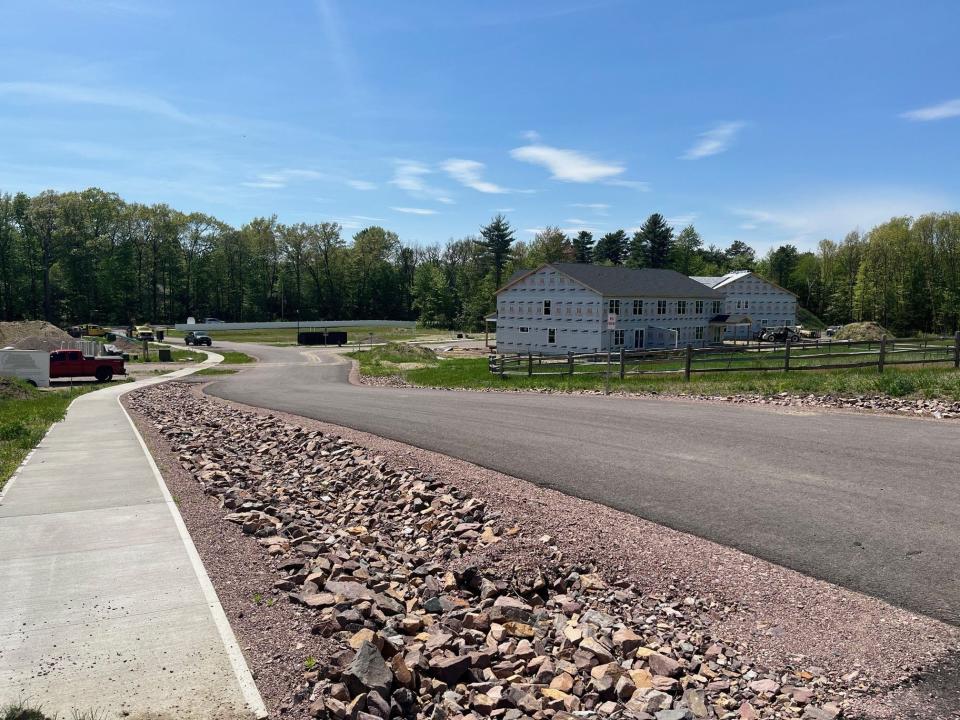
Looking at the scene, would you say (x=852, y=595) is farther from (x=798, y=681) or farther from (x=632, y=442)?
(x=632, y=442)

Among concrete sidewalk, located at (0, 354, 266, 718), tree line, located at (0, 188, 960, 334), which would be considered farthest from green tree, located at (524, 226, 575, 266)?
concrete sidewalk, located at (0, 354, 266, 718)

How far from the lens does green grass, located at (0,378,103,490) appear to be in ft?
45.5

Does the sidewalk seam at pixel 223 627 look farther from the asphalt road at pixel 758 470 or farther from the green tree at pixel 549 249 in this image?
the green tree at pixel 549 249

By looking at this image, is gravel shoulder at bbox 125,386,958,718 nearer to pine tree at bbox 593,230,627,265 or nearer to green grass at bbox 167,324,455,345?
green grass at bbox 167,324,455,345

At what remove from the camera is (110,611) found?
6.62 meters

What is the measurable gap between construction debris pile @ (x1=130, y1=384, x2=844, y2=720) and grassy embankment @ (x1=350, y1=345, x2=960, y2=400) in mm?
13287

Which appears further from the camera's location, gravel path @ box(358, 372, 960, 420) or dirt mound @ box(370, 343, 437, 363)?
dirt mound @ box(370, 343, 437, 363)

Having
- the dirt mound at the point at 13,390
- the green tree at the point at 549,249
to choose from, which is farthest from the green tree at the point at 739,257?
the dirt mound at the point at 13,390

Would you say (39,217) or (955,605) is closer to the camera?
(955,605)

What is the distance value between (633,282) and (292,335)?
2017 inches

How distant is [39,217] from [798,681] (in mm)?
105704

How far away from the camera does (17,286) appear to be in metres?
88.4

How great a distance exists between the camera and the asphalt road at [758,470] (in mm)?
7484

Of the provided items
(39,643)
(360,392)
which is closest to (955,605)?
(39,643)
